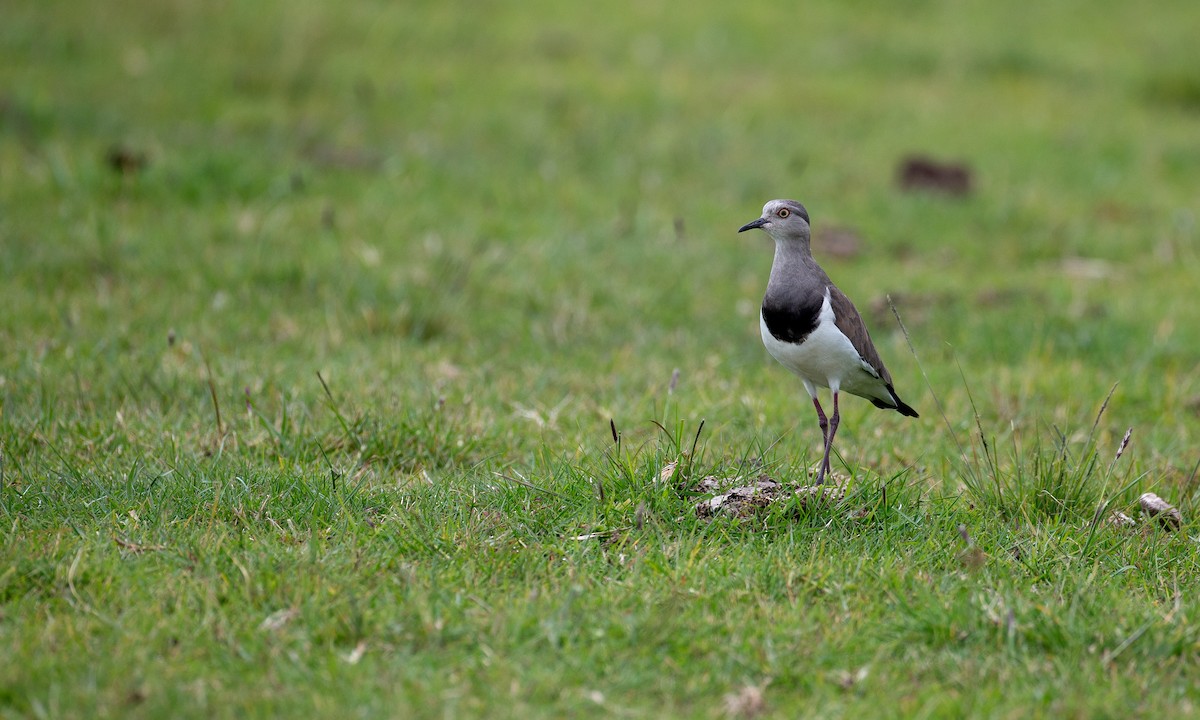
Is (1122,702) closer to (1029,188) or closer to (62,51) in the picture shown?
(1029,188)

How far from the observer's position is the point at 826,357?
4.37m

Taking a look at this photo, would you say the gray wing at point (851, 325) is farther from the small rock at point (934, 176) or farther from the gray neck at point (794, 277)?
the small rock at point (934, 176)

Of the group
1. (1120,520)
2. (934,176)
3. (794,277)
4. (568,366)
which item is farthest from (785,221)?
(934,176)

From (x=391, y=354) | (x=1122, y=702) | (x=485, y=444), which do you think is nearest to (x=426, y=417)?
(x=485, y=444)

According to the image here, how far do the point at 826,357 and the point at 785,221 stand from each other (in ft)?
1.81

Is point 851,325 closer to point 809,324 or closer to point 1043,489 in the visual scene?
point 809,324

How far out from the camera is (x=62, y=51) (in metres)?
10.5

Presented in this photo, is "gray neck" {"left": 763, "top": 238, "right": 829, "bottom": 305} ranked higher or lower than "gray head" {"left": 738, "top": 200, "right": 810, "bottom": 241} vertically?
lower

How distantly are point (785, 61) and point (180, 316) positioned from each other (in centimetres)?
745

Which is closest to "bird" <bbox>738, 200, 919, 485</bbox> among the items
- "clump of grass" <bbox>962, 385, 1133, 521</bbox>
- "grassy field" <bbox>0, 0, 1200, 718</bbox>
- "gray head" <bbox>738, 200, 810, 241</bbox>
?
"gray head" <bbox>738, 200, 810, 241</bbox>

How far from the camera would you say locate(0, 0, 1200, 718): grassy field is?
335 centimetres

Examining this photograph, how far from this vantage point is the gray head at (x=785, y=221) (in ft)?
14.9

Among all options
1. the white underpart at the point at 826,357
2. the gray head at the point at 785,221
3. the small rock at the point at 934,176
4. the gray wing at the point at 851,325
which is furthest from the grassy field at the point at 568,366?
the gray head at the point at 785,221

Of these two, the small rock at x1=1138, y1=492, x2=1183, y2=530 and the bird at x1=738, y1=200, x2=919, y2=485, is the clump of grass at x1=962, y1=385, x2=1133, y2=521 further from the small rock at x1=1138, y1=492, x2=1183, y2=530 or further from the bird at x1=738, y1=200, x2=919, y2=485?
the bird at x1=738, y1=200, x2=919, y2=485
